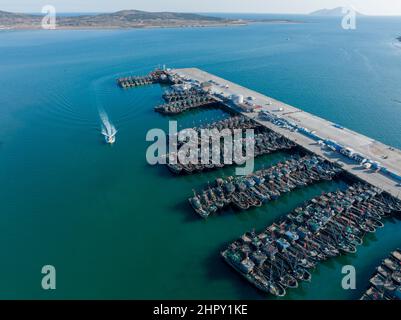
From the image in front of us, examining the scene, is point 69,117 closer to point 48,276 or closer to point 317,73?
point 48,276

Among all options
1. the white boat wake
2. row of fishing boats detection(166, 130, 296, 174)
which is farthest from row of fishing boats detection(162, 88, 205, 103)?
row of fishing boats detection(166, 130, 296, 174)

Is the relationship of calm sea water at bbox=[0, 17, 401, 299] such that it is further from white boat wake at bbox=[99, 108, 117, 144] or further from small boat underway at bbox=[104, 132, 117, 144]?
white boat wake at bbox=[99, 108, 117, 144]

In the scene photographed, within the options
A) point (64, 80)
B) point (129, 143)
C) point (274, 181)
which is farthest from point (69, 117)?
point (274, 181)

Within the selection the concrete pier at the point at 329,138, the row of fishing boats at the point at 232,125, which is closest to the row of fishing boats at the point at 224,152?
→ the concrete pier at the point at 329,138

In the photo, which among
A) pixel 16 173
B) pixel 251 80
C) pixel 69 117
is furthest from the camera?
pixel 251 80

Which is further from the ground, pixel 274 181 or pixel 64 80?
pixel 64 80

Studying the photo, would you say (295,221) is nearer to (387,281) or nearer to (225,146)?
(387,281)

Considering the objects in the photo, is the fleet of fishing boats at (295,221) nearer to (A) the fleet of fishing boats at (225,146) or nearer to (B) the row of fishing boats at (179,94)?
(A) the fleet of fishing boats at (225,146)
